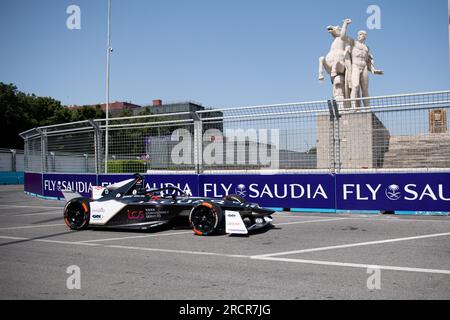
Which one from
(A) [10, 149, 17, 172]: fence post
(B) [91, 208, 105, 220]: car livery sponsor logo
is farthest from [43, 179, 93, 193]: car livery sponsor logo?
(A) [10, 149, 17, 172]: fence post

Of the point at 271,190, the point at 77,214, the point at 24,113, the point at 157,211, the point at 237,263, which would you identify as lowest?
the point at 237,263

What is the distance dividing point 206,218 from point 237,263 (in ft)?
7.72

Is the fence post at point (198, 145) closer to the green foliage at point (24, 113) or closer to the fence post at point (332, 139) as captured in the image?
the fence post at point (332, 139)

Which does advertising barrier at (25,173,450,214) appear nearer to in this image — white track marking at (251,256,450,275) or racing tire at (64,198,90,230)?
racing tire at (64,198,90,230)

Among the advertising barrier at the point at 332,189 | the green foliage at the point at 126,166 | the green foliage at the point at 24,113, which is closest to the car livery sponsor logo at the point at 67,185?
the green foliage at the point at 126,166

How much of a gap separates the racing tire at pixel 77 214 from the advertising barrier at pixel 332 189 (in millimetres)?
4575

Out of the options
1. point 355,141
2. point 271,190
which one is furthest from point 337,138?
point 271,190

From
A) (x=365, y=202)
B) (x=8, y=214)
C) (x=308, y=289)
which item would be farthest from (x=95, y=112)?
(x=308, y=289)

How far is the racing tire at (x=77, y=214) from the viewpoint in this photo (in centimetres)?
857

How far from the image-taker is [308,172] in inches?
447

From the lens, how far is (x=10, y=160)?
115ft

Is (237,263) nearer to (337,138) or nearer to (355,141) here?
(337,138)

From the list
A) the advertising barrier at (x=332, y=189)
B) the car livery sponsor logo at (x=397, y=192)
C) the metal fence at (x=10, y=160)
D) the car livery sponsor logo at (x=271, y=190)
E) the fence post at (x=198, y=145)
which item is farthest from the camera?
the metal fence at (x=10, y=160)

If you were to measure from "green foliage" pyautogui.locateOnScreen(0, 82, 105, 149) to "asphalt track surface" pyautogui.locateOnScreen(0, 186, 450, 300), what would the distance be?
47141mm
